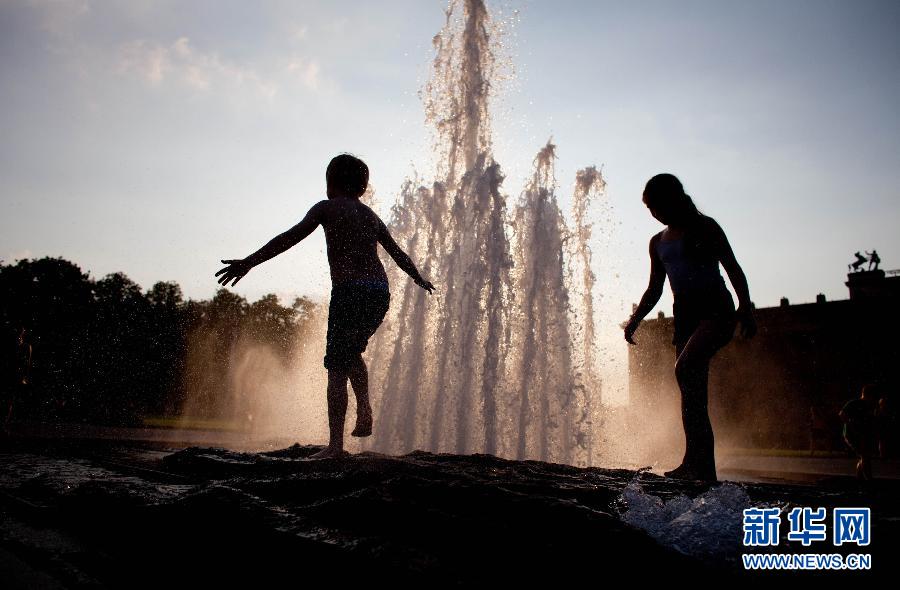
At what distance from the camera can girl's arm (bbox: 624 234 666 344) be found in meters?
3.74

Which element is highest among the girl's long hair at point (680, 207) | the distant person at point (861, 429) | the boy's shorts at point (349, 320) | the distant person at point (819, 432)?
the girl's long hair at point (680, 207)

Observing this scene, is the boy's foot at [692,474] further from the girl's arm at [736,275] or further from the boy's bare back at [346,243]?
the boy's bare back at [346,243]

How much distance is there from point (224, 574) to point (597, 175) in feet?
30.8

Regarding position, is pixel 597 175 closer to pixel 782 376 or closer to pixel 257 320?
pixel 782 376

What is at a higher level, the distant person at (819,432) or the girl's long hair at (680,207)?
the girl's long hair at (680,207)

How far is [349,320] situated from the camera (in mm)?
3318

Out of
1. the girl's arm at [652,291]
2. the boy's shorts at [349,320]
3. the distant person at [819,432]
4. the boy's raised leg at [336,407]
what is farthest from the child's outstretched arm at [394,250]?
the distant person at [819,432]

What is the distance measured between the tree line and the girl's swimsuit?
59.6 ft

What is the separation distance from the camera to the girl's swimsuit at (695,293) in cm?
323

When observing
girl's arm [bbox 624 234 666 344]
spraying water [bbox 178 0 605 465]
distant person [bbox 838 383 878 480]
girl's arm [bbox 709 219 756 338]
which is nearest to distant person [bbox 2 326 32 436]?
spraying water [bbox 178 0 605 465]

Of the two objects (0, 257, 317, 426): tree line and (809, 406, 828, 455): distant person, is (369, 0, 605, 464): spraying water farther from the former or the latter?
(809, 406, 828, 455): distant person

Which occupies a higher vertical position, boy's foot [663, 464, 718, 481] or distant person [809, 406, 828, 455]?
boy's foot [663, 464, 718, 481]

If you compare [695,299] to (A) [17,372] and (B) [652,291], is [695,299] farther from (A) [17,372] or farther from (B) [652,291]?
(A) [17,372]

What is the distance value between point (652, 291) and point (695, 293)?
544 mm
